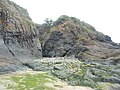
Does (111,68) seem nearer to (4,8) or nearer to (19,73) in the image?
(19,73)

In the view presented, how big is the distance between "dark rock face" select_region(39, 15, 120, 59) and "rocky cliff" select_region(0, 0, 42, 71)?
533 inches

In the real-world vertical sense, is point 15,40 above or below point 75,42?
below

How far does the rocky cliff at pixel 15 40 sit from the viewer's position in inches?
2180

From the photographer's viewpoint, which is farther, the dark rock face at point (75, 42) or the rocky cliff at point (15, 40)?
the dark rock face at point (75, 42)

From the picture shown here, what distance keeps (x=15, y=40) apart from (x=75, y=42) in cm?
2889

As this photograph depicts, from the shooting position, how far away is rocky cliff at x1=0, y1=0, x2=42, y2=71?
2180 inches

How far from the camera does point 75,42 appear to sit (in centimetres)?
8900

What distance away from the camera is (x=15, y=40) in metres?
64.0

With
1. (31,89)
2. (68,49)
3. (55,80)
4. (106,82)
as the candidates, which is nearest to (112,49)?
(68,49)

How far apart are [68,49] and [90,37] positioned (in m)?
Result: 9.65

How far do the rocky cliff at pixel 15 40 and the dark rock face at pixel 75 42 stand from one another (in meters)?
13.5

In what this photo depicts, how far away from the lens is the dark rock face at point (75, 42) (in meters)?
81.9

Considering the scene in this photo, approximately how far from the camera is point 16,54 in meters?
60.6

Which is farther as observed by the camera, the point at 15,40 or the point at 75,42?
the point at 75,42
